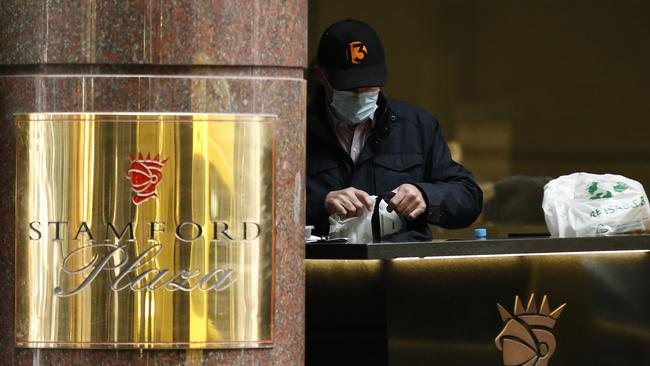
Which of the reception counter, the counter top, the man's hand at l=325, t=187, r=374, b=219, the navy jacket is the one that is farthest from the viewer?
the navy jacket

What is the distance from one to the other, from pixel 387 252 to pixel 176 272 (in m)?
1.00

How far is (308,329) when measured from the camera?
6.37 metres

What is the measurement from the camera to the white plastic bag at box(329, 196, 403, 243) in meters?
6.60

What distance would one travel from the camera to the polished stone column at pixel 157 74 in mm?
5461

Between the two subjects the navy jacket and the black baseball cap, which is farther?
the navy jacket

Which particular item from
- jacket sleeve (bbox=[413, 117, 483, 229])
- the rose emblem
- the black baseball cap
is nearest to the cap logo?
the black baseball cap

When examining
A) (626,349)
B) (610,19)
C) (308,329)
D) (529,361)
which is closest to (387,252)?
(308,329)

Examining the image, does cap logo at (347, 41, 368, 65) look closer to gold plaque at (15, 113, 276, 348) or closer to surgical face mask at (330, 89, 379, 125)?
surgical face mask at (330, 89, 379, 125)

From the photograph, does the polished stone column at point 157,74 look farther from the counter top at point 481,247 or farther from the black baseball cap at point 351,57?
the black baseball cap at point 351,57

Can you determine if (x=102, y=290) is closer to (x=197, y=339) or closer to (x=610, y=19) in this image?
(x=197, y=339)

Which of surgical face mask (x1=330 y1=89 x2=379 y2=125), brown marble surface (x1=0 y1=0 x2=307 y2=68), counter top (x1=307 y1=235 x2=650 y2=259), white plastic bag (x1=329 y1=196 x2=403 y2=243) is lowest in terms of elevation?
counter top (x1=307 y1=235 x2=650 y2=259)

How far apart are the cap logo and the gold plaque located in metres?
1.35

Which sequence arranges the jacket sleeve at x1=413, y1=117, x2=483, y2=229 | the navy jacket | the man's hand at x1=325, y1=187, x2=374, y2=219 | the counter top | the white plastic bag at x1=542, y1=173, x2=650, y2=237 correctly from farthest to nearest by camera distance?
the white plastic bag at x1=542, y1=173, x2=650, y2=237 < the navy jacket < the jacket sleeve at x1=413, y1=117, x2=483, y2=229 < the man's hand at x1=325, y1=187, x2=374, y2=219 < the counter top

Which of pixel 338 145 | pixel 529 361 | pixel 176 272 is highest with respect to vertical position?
pixel 338 145
